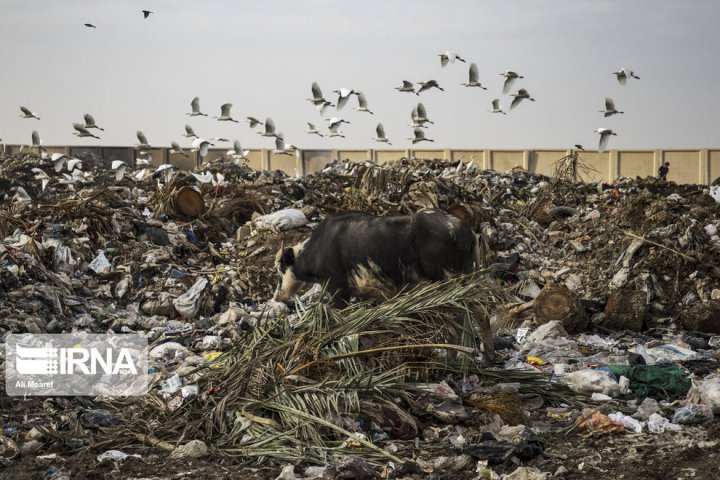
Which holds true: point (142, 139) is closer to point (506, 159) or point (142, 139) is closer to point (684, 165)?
point (506, 159)

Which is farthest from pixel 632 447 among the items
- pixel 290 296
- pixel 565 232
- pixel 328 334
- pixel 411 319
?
pixel 565 232

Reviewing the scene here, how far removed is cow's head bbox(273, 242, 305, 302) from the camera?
32.3ft

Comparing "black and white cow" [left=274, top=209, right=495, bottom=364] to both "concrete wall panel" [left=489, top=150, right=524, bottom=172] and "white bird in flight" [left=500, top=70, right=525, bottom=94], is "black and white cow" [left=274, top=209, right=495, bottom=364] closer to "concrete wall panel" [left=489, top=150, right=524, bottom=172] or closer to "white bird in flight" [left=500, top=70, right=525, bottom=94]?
"white bird in flight" [left=500, top=70, right=525, bottom=94]

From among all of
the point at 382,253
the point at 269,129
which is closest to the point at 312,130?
the point at 269,129

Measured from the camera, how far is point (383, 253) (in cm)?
913

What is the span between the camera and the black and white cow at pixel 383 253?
8938mm

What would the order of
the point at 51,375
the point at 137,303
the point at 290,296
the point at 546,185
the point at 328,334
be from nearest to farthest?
the point at 328,334
the point at 51,375
the point at 290,296
the point at 137,303
the point at 546,185

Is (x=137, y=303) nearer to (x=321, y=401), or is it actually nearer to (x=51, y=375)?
(x=51, y=375)

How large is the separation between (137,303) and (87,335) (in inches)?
76.3

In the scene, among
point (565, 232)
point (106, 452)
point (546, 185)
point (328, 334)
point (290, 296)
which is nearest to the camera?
point (106, 452)

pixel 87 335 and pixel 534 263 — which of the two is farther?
pixel 534 263

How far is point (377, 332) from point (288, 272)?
3.09m

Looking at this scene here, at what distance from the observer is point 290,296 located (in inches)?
396

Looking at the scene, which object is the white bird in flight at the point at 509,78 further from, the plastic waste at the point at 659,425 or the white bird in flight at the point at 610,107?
the plastic waste at the point at 659,425
